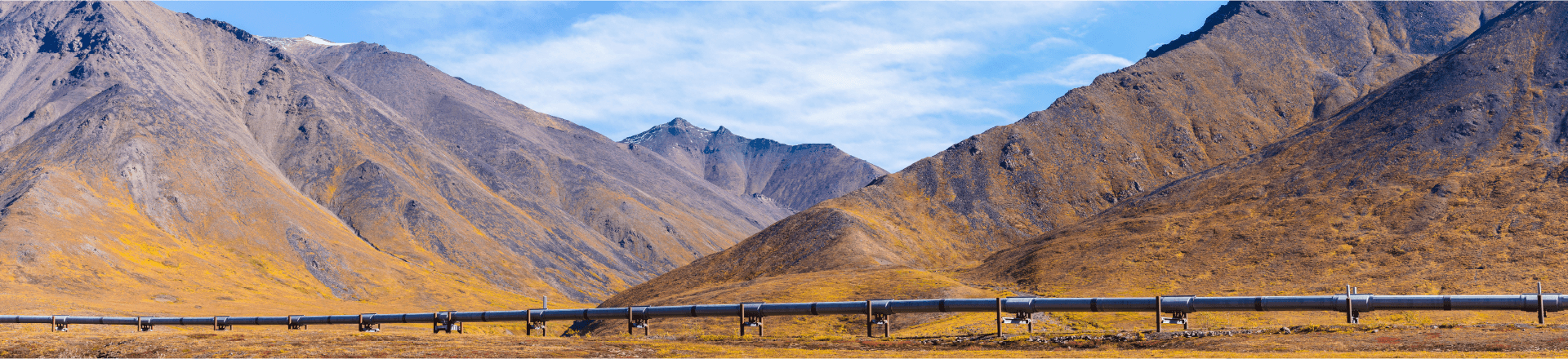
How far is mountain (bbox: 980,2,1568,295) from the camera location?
383 feet

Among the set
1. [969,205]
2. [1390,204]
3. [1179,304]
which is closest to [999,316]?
[1179,304]

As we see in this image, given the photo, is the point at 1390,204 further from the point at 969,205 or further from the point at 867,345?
the point at 867,345

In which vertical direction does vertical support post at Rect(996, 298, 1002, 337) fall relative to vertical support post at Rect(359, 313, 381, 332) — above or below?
above

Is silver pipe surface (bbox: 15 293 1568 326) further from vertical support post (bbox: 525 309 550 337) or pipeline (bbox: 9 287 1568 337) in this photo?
vertical support post (bbox: 525 309 550 337)

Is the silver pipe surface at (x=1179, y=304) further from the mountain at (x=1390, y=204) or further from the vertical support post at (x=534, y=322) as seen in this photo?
the mountain at (x=1390, y=204)

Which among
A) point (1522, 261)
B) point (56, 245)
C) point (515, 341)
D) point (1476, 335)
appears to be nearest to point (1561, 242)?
point (1522, 261)

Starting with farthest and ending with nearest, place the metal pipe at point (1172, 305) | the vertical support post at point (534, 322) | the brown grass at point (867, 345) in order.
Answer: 1. the vertical support post at point (534, 322)
2. the metal pipe at point (1172, 305)
3. the brown grass at point (867, 345)

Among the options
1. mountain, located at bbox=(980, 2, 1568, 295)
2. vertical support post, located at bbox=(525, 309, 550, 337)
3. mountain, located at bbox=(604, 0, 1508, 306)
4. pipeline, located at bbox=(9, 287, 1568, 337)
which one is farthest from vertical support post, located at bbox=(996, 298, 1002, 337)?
mountain, located at bbox=(604, 0, 1508, 306)

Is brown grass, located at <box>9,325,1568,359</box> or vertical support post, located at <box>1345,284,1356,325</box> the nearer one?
brown grass, located at <box>9,325,1568,359</box>

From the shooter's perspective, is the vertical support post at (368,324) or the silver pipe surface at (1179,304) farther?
the vertical support post at (368,324)

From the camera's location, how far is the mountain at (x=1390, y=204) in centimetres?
11688

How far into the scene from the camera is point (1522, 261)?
363ft

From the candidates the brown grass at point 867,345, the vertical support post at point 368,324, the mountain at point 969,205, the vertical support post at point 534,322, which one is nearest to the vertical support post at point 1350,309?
the brown grass at point 867,345

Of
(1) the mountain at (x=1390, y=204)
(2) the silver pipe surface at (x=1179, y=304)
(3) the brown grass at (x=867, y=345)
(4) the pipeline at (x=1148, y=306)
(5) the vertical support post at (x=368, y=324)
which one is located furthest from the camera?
(1) the mountain at (x=1390, y=204)
